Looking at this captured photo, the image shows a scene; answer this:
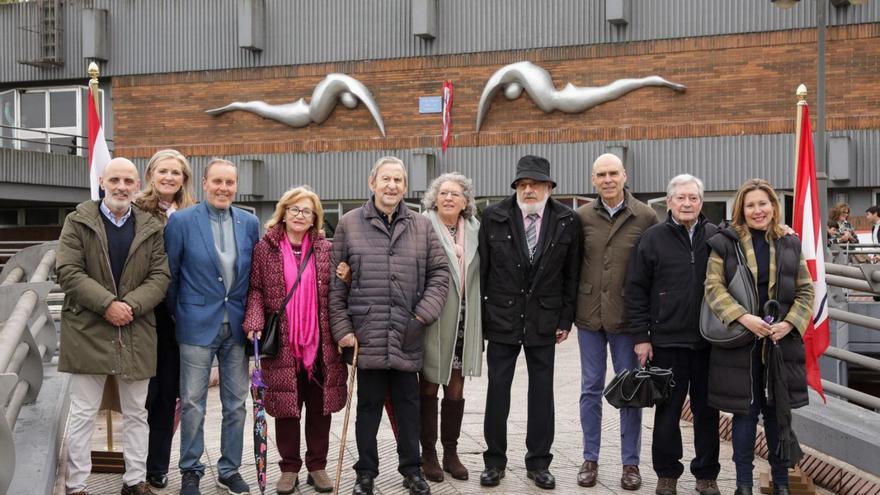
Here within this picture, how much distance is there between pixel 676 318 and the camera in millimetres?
5715

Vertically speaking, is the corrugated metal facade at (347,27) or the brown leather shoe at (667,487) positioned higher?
the corrugated metal facade at (347,27)

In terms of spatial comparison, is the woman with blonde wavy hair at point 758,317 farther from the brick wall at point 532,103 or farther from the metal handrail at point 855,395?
the brick wall at point 532,103

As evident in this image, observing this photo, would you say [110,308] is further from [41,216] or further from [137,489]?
[41,216]

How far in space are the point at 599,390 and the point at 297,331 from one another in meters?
1.96

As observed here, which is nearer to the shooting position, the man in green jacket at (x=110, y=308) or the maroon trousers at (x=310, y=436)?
the man in green jacket at (x=110, y=308)

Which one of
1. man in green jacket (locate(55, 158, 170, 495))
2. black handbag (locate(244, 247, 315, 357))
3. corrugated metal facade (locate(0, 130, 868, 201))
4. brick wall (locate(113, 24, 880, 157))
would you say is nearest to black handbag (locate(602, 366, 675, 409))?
black handbag (locate(244, 247, 315, 357))

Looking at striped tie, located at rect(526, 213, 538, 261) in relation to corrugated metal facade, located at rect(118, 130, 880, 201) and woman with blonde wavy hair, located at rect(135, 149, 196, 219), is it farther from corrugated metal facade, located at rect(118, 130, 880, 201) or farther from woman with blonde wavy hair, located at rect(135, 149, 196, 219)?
corrugated metal facade, located at rect(118, 130, 880, 201)

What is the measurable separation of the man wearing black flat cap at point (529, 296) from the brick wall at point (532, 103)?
1566 cm

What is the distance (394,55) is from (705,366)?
59.6 feet

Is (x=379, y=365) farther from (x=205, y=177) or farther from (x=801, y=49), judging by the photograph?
(x=801, y=49)

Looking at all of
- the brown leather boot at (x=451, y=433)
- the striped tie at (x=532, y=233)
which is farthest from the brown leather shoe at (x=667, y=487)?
the striped tie at (x=532, y=233)

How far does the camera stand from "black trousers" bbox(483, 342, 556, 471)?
6.04 metres

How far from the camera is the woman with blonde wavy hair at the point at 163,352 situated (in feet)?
18.7

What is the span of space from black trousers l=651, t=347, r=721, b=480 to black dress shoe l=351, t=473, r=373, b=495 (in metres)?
1.74
